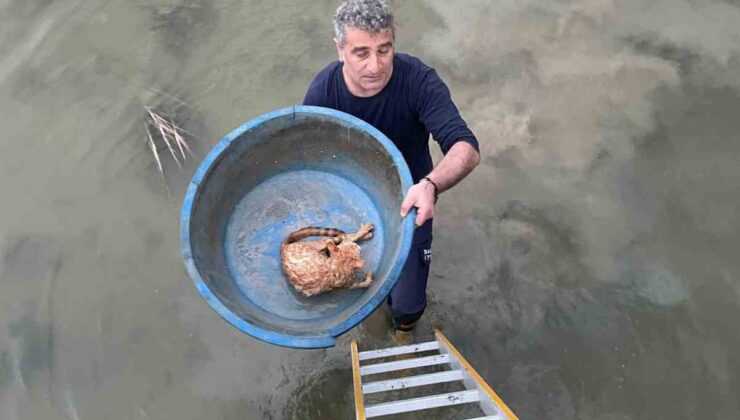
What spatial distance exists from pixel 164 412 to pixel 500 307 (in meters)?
2.04

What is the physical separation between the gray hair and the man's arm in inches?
22.8

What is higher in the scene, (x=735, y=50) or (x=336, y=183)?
(x=735, y=50)

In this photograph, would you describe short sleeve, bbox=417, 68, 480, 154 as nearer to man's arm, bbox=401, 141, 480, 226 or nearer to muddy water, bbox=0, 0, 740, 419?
man's arm, bbox=401, 141, 480, 226

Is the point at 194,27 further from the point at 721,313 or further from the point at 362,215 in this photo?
the point at 721,313

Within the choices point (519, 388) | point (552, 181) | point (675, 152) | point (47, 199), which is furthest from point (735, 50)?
point (47, 199)

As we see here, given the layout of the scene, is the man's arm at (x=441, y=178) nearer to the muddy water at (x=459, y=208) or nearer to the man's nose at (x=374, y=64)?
the man's nose at (x=374, y=64)

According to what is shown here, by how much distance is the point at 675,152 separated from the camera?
390 centimetres

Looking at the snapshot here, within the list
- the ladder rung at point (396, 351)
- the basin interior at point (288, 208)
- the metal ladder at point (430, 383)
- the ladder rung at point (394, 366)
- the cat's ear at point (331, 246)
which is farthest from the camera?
the ladder rung at point (396, 351)

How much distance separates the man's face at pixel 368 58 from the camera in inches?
90.4

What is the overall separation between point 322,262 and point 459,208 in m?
1.77

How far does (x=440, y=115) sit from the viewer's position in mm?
2447

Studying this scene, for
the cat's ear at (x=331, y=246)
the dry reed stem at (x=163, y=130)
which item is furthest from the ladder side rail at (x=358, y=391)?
the dry reed stem at (x=163, y=130)

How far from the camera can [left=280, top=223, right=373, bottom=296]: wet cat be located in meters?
2.15

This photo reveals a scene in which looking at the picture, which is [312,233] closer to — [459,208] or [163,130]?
[459,208]
